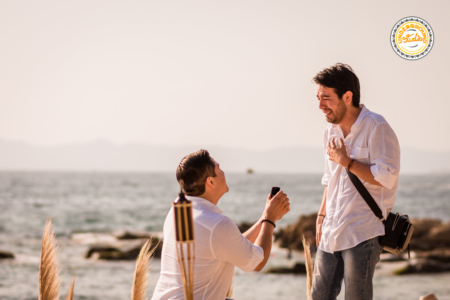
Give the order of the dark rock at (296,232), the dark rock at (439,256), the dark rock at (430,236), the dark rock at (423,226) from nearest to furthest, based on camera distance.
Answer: the dark rock at (439,256), the dark rock at (430,236), the dark rock at (296,232), the dark rock at (423,226)

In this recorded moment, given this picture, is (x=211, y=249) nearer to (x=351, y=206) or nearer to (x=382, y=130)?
(x=351, y=206)

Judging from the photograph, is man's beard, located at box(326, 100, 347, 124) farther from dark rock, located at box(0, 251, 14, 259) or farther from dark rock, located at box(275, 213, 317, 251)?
dark rock, located at box(0, 251, 14, 259)

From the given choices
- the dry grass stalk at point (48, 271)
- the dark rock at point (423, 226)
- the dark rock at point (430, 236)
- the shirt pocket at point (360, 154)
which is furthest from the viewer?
the dark rock at point (423, 226)

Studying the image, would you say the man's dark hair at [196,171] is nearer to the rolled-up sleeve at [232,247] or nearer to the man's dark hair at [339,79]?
the rolled-up sleeve at [232,247]

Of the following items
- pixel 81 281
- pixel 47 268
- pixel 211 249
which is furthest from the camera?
pixel 81 281

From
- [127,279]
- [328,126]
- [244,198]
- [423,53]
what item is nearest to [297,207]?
[244,198]

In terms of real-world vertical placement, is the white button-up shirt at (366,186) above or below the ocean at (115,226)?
above

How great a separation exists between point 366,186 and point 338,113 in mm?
405

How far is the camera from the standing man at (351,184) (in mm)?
2285

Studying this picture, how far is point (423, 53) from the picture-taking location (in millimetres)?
4777

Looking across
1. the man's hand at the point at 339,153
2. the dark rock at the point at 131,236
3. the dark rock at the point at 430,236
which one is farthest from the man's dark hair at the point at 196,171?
the dark rock at the point at 131,236

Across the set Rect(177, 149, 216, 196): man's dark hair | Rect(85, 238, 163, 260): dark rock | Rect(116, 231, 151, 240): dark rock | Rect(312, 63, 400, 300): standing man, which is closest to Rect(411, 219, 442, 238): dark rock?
Rect(85, 238, 163, 260): dark rock

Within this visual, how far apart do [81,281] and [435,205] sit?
1049 inches

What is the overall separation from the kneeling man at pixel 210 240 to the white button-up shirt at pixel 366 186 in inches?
15.8
